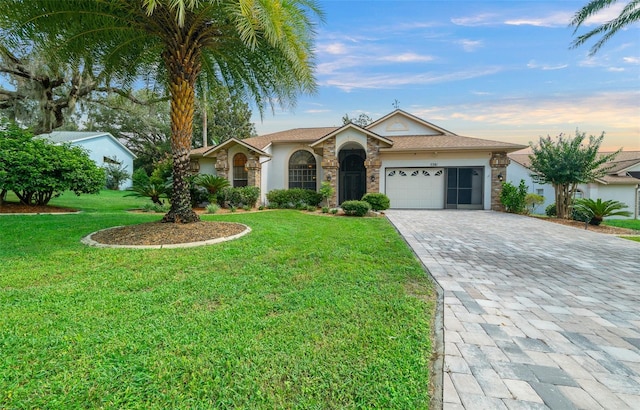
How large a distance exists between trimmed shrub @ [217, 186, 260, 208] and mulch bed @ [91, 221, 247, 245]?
6938 mm

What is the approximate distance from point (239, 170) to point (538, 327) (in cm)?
1502

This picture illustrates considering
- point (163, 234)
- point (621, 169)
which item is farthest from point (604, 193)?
point (163, 234)

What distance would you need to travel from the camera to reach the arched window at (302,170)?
16734mm

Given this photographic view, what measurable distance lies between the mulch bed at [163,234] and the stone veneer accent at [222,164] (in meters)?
8.76

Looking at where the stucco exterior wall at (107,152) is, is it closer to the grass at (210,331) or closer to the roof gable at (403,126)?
the roof gable at (403,126)

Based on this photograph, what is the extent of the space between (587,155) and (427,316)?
1322cm

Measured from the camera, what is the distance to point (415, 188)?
16375 millimetres

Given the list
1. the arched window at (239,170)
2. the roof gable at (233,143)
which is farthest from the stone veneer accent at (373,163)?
the arched window at (239,170)

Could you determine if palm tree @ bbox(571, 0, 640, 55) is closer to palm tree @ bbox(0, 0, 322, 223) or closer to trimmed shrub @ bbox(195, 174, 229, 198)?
palm tree @ bbox(0, 0, 322, 223)

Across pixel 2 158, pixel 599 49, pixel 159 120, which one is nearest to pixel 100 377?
pixel 2 158

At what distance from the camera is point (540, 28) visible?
10.9 m

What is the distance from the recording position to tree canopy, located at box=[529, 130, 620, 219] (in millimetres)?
11672

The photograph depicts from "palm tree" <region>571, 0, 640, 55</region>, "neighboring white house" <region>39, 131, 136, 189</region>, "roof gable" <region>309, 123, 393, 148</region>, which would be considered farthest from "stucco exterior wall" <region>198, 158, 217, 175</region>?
"palm tree" <region>571, 0, 640, 55</region>

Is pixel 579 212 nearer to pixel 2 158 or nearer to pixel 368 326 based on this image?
pixel 368 326
